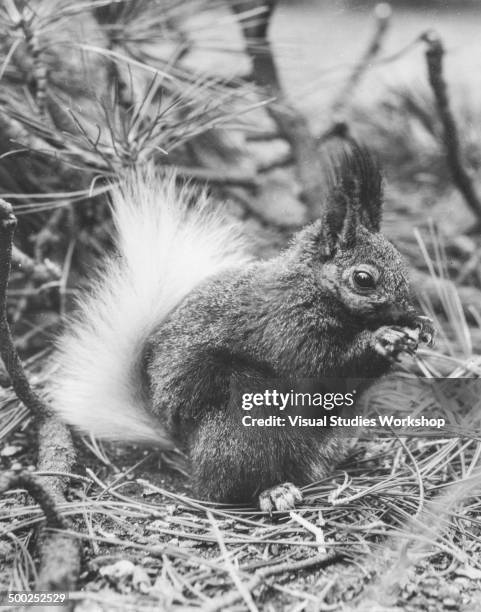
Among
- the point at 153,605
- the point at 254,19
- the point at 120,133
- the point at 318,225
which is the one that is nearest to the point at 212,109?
the point at 120,133

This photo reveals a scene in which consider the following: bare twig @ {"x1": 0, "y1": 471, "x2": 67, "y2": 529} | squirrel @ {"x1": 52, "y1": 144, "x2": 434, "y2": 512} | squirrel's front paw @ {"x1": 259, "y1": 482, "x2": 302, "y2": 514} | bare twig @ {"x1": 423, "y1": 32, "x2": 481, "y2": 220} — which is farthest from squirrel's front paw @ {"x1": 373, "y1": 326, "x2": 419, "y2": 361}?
bare twig @ {"x1": 423, "y1": 32, "x2": 481, "y2": 220}

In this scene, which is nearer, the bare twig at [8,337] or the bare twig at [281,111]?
the bare twig at [8,337]

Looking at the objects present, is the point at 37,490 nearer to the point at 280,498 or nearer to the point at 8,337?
the point at 8,337

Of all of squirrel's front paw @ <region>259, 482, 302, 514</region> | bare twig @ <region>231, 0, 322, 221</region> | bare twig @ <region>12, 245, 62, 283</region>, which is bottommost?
squirrel's front paw @ <region>259, 482, 302, 514</region>

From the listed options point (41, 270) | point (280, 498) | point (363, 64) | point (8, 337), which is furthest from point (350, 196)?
point (363, 64)

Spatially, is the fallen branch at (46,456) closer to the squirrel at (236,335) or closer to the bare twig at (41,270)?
the squirrel at (236,335)

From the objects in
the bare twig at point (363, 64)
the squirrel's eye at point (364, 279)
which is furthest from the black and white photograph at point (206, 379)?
the bare twig at point (363, 64)

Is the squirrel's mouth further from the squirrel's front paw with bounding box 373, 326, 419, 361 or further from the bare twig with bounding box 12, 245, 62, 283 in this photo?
the bare twig with bounding box 12, 245, 62, 283
